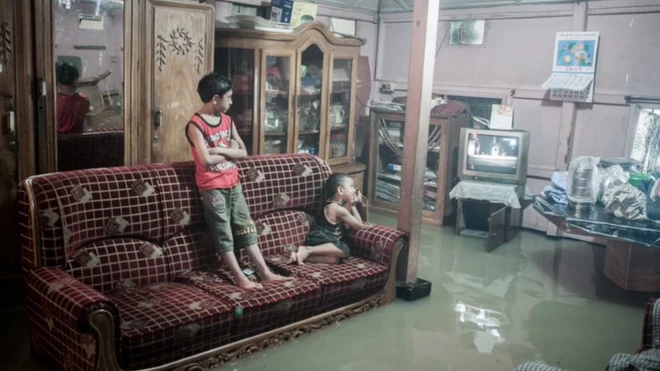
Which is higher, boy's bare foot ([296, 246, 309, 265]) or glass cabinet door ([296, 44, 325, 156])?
glass cabinet door ([296, 44, 325, 156])

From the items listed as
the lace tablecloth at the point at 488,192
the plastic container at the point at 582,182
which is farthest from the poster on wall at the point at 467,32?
the plastic container at the point at 582,182

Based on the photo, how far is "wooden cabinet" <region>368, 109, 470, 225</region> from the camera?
596 cm

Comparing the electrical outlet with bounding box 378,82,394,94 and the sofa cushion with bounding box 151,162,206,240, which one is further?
the electrical outlet with bounding box 378,82,394,94

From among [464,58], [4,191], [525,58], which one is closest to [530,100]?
[525,58]

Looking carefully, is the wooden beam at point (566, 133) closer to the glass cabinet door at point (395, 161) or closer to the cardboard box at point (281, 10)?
the glass cabinet door at point (395, 161)

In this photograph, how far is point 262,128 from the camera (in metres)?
4.87

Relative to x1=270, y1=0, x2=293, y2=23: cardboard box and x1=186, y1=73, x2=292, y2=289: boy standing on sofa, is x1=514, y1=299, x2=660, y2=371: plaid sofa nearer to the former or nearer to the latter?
x1=186, y1=73, x2=292, y2=289: boy standing on sofa

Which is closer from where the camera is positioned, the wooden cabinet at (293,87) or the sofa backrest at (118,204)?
the sofa backrest at (118,204)

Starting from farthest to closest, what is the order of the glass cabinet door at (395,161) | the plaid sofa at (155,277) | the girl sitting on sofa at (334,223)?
the glass cabinet door at (395,161), the girl sitting on sofa at (334,223), the plaid sofa at (155,277)

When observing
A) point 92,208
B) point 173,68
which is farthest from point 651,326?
point 173,68

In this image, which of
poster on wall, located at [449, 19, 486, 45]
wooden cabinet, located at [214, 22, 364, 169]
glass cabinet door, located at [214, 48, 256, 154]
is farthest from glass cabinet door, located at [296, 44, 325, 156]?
poster on wall, located at [449, 19, 486, 45]

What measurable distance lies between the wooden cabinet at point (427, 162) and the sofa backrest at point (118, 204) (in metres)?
2.46

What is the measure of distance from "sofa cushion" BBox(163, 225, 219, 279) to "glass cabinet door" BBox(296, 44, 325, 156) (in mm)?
1969

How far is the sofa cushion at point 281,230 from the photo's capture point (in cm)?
370
